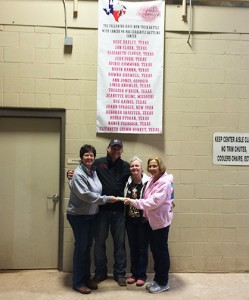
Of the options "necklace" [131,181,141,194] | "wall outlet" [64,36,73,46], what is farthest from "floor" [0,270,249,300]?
"wall outlet" [64,36,73,46]

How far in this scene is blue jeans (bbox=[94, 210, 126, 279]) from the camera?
376 cm

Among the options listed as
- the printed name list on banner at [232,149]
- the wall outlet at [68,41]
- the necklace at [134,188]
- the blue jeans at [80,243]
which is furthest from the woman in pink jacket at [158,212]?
the wall outlet at [68,41]

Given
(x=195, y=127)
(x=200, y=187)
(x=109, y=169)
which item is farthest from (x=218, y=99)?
(x=109, y=169)

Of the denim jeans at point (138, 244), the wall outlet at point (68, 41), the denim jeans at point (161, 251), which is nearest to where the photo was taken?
the denim jeans at point (161, 251)

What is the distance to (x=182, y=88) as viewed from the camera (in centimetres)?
425

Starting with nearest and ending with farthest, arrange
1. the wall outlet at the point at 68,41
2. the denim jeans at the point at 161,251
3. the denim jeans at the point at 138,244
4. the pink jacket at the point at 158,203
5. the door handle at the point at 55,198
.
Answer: the pink jacket at the point at 158,203
the denim jeans at the point at 161,251
the denim jeans at the point at 138,244
the wall outlet at the point at 68,41
the door handle at the point at 55,198

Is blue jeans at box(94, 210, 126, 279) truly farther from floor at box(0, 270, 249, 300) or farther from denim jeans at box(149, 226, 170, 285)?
denim jeans at box(149, 226, 170, 285)

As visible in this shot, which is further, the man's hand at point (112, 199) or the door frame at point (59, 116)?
the door frame at point (59, 116)

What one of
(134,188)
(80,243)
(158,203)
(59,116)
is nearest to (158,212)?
(158,203)

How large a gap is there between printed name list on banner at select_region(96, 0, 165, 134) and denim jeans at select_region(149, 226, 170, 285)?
1225mm

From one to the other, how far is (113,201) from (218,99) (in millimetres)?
1828

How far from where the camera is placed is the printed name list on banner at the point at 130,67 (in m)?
4.16

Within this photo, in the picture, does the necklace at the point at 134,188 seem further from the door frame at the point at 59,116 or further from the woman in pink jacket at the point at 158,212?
the door frame at the point at 59,116

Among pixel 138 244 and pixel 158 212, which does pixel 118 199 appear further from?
pixel 138 244
